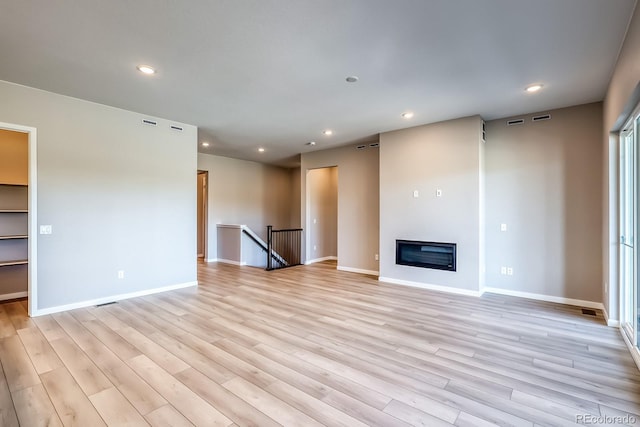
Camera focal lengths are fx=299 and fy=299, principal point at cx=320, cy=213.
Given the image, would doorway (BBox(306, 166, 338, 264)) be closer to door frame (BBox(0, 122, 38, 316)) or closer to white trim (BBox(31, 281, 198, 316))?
white trim (BBox(31, 281, 198, 316))

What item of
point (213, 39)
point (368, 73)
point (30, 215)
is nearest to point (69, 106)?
point (30, 215)

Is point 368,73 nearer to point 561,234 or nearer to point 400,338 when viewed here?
point 400,338

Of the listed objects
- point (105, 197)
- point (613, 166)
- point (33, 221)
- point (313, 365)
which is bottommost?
point (313, 365)

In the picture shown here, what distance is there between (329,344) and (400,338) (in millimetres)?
776

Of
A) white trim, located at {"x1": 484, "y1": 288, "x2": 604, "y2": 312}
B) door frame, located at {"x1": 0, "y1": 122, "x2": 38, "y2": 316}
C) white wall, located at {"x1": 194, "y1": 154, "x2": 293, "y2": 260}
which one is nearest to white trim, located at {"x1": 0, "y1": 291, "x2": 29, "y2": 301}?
door frame, located at {"x1": 0, "y1": 122, "x2": 38, "y2": 316}

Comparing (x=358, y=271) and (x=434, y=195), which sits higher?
(x=434, y=195)

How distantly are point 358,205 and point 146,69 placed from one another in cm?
471

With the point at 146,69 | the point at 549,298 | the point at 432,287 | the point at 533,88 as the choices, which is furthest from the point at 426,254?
the point at 146,69

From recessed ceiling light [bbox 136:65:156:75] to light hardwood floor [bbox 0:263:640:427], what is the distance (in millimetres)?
2897

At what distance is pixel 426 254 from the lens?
5.31 meters

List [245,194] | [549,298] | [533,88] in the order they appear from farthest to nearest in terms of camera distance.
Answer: [245,194]
[549,298]
[533,88]

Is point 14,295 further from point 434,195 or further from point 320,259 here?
point 434,195

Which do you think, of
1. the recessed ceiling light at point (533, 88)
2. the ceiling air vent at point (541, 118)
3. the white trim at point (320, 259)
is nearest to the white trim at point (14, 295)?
the white trim at point (320, 259)

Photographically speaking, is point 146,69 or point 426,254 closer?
point 146,69
